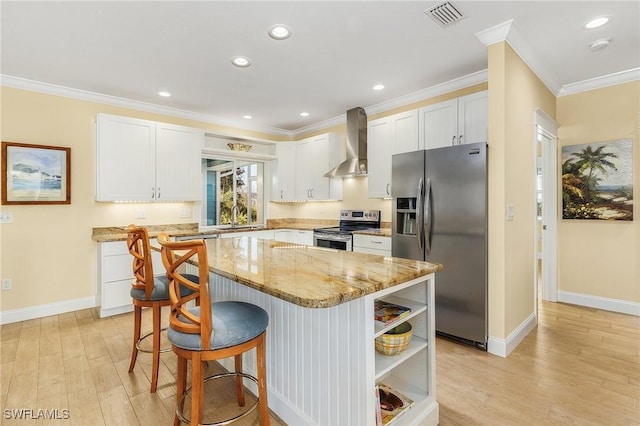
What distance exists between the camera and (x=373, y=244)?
12.4 ft

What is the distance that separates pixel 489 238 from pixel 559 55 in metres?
1.91

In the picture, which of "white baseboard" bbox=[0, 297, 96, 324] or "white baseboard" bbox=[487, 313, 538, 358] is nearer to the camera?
"white baseboard" bbox=[487, 313, 538, 358]

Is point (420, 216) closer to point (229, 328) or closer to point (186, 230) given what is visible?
point (229, 328)

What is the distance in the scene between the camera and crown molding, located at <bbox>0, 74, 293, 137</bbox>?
342 centimetres

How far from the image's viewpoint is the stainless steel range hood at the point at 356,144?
4.46 meters

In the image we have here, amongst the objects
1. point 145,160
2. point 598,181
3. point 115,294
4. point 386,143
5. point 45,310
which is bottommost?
point 45,310

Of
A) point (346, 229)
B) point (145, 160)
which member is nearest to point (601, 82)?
point (346, 229)

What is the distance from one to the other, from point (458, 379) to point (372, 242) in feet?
5.85

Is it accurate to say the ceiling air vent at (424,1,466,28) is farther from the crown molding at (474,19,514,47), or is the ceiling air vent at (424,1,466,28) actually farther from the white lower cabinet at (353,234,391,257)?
the white lower cabinet at (353,234,391,257)

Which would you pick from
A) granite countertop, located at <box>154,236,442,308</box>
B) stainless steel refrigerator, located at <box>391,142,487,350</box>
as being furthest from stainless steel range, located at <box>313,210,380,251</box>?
granite countertop, located at <box>154,236,442,308</box>

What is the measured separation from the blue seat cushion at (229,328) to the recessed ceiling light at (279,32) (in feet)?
6.90

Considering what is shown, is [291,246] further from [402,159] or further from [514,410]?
[514,410]

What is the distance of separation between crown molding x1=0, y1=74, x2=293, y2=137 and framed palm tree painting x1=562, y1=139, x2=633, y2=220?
15.2 feet

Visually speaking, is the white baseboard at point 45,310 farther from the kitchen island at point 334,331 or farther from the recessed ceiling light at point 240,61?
the recessed ceiling light at point 240,61
